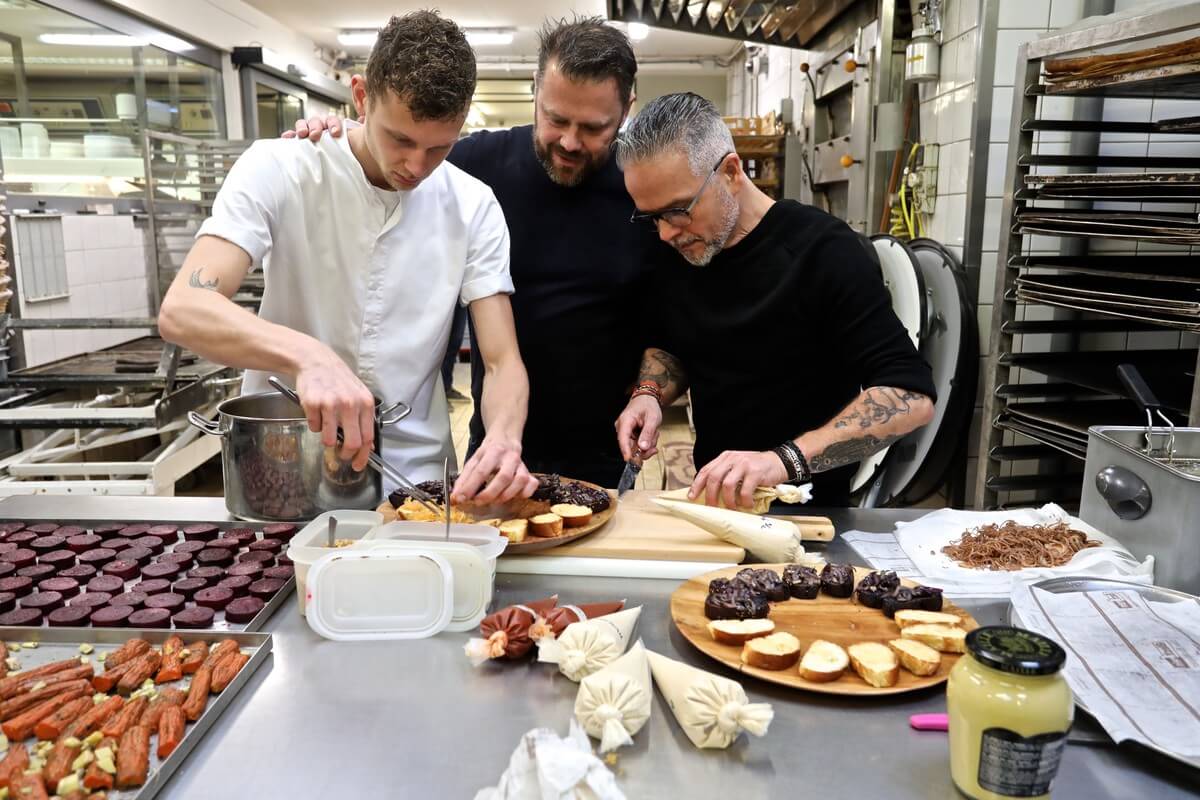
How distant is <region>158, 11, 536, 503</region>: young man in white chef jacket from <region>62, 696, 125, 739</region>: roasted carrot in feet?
1.86

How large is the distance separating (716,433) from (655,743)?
1326mm

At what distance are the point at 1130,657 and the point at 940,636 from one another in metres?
0.25

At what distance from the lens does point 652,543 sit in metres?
1.66

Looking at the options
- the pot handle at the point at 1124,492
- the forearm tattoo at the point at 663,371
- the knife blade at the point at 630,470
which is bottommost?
the knife blade at the point at 630,470

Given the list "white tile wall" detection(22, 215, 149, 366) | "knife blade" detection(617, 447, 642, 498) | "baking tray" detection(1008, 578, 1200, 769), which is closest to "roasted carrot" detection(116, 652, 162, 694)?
"knife blade" detection(617, 447, 642, 498)

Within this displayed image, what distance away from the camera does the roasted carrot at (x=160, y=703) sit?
3.52 ft

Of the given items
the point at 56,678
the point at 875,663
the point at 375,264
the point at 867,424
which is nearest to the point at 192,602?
the point at 56,678

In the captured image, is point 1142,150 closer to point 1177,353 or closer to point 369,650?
point 1177,353

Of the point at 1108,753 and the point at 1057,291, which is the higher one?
the point at 1057,291

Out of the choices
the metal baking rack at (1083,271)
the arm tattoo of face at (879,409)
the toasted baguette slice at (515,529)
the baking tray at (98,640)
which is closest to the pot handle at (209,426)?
the baking tray at (98,640)

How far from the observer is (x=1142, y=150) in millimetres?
3223

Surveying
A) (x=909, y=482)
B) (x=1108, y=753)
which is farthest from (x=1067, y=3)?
(x=1108, y=753)

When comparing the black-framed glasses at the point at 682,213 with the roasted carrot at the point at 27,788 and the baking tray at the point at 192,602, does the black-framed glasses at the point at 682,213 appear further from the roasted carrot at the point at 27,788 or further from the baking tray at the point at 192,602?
the roasted carrot at the point at 27,788

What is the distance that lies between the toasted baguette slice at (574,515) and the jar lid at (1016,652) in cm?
85
